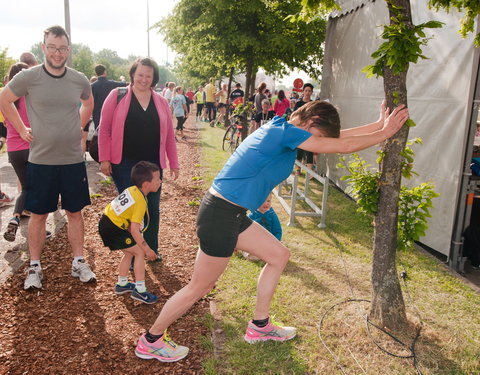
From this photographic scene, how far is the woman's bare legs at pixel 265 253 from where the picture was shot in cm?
300

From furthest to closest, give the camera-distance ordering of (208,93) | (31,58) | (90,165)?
(208,93) < (90,165) < (31,58)

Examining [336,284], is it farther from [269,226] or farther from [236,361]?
[236,361]

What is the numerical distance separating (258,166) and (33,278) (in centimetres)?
264

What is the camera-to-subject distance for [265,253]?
10.0 feet

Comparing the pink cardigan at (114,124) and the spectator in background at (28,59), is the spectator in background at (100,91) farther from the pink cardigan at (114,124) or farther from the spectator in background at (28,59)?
the pink cardigan at (114,124)

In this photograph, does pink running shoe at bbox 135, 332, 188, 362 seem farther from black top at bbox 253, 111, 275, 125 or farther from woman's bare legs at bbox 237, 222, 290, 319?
black top at bbox 253, 111, 275, 125

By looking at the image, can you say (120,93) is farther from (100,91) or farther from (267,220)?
(100,91)

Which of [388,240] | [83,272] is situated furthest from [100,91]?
[388,240]

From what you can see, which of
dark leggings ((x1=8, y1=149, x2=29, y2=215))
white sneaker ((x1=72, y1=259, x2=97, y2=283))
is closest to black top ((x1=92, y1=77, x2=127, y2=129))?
dark leggings ((x1=8, y1=149, x2=29, y2=215))

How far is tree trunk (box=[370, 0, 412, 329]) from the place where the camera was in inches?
128

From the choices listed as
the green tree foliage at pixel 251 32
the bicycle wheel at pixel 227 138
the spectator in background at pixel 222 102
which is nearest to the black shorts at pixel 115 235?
the green tree foliage at pixel 251 32

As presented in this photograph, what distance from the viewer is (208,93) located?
22.0 metres

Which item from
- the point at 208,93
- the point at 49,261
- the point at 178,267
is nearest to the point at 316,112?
the point at 178,267

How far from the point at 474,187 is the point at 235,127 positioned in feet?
28.4
